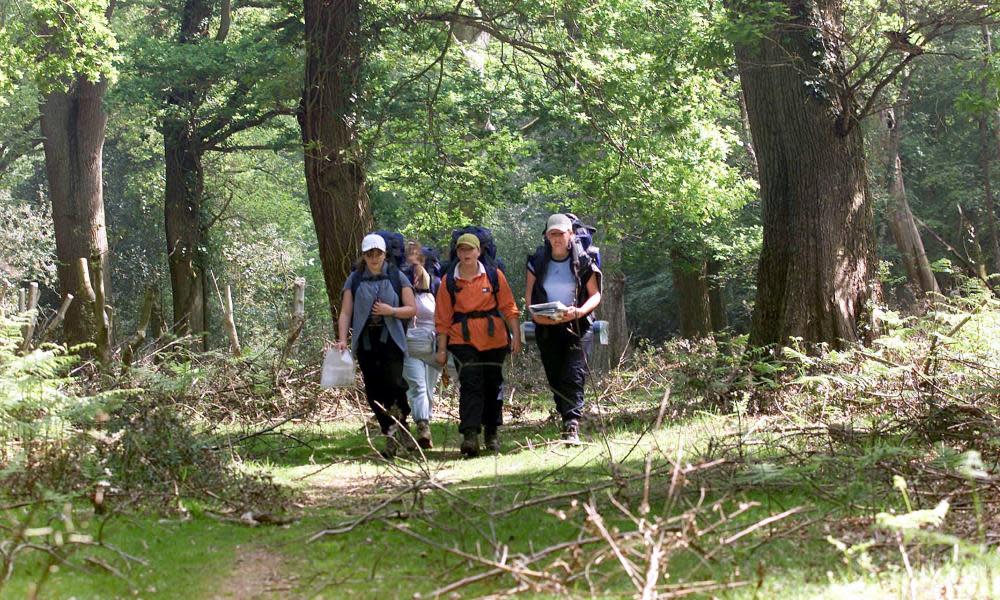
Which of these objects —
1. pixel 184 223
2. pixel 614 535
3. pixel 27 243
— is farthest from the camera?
pixel 27 243

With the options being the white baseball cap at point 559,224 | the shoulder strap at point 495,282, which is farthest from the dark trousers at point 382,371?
the white baseball cap at point 559,224

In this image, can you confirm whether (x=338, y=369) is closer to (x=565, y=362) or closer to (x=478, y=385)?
(x=478, y=385)

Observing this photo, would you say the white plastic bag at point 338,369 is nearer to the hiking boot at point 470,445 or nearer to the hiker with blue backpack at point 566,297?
the hiking boot at point 470,445

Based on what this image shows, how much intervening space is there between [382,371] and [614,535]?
605 centimetres

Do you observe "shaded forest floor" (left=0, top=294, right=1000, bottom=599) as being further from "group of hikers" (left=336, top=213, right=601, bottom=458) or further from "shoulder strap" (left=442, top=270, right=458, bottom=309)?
"shoulder strap" (left=442, top=270, right=458, bottom=309)

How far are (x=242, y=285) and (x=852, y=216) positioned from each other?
2662 cm

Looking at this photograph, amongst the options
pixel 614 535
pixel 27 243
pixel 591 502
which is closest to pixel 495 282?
pixel 591 502

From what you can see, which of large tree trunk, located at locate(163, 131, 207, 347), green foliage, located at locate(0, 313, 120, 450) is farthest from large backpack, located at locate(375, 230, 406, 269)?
large tree trunk, located at locate(163, 131, 207, 347)

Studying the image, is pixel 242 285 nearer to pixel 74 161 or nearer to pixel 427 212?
pixel 74 161

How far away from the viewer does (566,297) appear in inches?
402

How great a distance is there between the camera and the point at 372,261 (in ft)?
33.9

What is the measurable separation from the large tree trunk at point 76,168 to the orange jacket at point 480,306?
15.8 m

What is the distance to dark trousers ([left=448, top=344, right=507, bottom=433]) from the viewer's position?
1006cm

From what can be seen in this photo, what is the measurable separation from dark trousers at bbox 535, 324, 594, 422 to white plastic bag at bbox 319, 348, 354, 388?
1.77m
